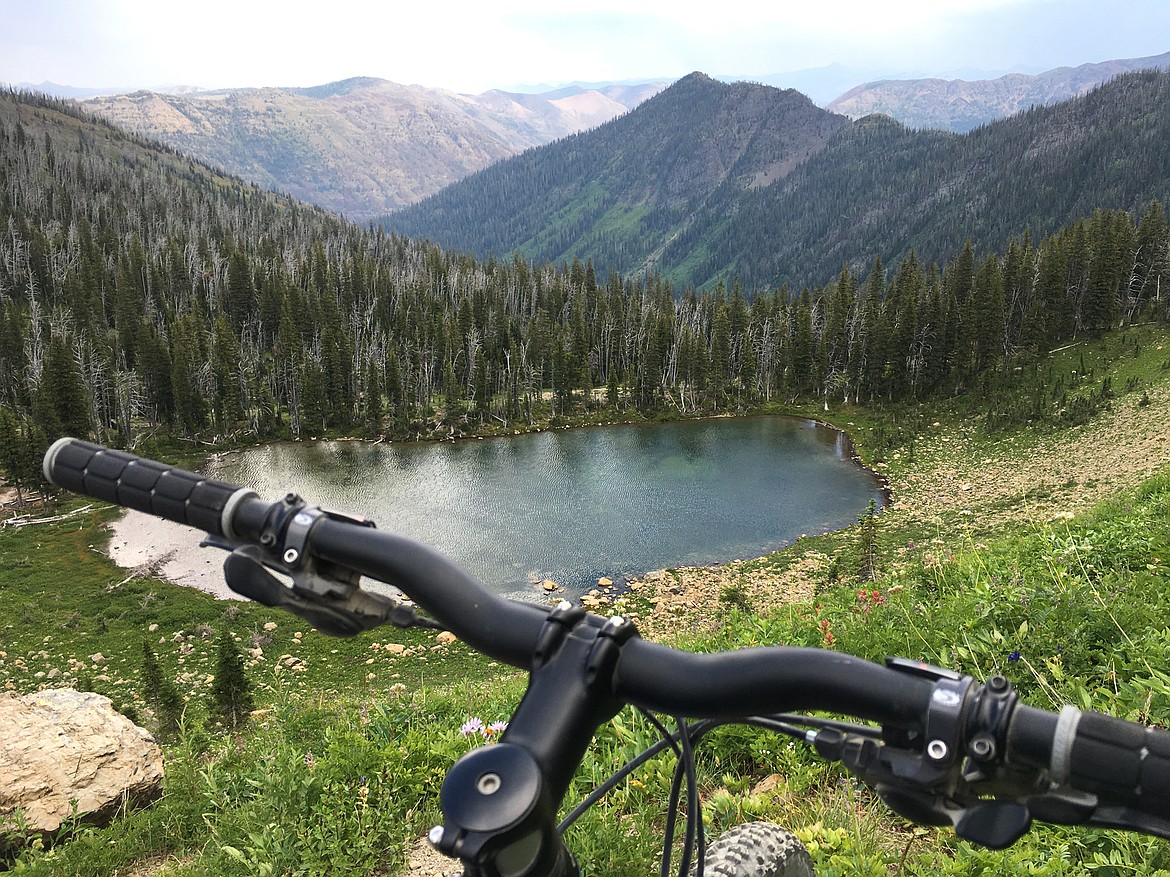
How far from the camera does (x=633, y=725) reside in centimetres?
539

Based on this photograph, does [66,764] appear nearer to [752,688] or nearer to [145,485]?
[145,485]

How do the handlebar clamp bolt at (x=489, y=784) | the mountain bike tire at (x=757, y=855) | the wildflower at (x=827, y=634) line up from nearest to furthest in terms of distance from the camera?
the handlebar clamp bolt at (x=489, y=784), the mountain bike tire at (x=757, y=855), the wildflower at (x=827, y=634)

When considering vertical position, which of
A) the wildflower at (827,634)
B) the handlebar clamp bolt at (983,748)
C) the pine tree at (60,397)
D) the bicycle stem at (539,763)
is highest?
the handlebar clamp bolt at (983,748)

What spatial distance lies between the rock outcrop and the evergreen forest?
48.8 m

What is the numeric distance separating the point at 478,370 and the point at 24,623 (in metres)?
48.0

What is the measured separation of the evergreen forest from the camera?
61.7 m

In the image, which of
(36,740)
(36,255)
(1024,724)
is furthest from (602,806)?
(36,255)

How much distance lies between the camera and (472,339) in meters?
75.9

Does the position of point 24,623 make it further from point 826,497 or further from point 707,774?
point 826,497

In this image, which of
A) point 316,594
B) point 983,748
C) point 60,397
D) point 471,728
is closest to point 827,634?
point 471,728

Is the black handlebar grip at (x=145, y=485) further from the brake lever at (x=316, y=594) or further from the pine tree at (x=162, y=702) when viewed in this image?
the pine tree at (x=162, y=702)

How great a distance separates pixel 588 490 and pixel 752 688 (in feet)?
149

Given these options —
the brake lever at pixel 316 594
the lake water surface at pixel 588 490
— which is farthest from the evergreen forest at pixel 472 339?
the brake lever at pixel 316 594

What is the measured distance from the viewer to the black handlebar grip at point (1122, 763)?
3.66 ft
